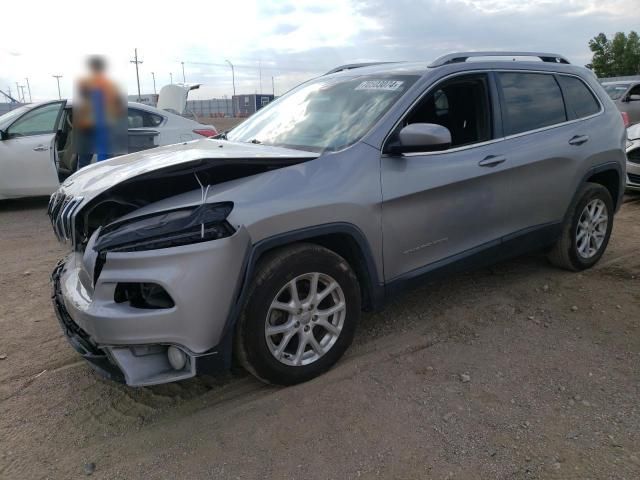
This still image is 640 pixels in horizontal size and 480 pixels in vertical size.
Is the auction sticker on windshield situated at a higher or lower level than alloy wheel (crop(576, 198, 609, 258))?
higher

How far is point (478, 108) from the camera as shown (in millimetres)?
3887

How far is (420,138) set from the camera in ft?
10.2

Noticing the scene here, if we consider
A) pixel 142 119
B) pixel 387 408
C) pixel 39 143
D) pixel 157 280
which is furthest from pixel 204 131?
pixel 387 408

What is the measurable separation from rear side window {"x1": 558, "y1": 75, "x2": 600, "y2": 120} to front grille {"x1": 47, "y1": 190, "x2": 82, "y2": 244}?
3.82 m

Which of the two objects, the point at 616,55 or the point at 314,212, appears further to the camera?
the point at 616,55

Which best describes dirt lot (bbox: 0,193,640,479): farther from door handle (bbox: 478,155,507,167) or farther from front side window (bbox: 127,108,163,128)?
front side window (bbox: 127,108,163,128)

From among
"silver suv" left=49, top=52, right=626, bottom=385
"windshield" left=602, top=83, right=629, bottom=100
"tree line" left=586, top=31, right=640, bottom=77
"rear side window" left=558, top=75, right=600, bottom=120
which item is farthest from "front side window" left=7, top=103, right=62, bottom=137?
"tree line" left=586, top=31, right=640, bottom=77

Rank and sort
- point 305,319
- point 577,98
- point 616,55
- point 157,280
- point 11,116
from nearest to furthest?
1. point 157,280
2. point 305,319
3. point 577,98
4. point 11,116
5. point 616,55

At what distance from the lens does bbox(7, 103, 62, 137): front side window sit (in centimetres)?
765

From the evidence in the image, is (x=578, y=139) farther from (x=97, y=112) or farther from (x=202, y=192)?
(x=97, y=112)

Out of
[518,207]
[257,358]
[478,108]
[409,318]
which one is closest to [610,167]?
[518,207]

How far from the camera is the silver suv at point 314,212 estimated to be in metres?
2.53

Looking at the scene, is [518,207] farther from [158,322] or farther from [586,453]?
[158,322]

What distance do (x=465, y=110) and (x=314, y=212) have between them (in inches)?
67.3
